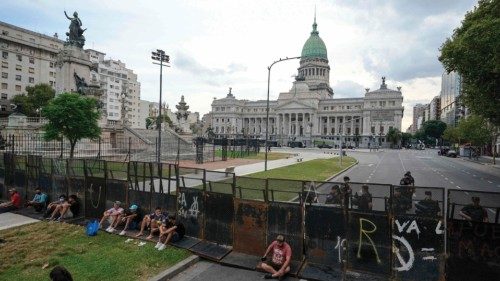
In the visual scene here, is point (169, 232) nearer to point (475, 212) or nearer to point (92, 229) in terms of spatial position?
point (92, 229)

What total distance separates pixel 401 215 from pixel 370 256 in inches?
51.8

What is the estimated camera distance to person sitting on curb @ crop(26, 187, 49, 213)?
15000mm

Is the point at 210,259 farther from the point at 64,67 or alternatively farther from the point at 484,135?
the point at 484,135

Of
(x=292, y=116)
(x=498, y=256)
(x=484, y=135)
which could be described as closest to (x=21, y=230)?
(x=498, y=256)

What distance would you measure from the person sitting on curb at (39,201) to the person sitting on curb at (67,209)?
1.61 meters

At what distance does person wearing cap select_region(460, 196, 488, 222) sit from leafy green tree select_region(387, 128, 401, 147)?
118293mm

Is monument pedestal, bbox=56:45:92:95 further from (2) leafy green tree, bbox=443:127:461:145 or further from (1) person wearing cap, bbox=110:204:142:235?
(2) leafy green tree, bbox=443:127:461:145

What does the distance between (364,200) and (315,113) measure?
444 feet

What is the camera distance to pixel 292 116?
146250 mm

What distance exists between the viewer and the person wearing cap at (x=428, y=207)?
7926mm

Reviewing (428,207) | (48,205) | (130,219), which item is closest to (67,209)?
(48,205)

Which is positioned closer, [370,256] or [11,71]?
[370,256]

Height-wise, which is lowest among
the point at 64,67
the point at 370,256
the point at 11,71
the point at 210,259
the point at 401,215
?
the point at 210,259

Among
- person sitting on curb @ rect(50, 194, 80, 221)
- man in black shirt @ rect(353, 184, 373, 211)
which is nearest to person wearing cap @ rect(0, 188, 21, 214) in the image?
person sitting on curb @ rect(50, 194, 80, 221)
